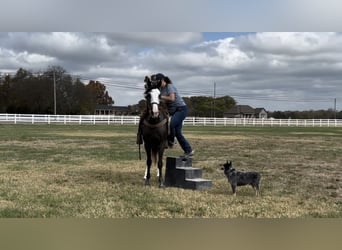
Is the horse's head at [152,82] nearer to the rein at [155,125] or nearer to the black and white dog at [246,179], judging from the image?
the rein at [155,125]

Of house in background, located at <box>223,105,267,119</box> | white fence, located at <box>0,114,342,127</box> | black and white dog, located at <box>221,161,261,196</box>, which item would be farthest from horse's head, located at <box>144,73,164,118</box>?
house in background, located at <box>223,105,267,119</box>

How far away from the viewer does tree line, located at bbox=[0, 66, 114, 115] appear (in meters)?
78.4

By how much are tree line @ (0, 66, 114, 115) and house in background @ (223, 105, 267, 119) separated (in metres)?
37.6

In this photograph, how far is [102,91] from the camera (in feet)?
346

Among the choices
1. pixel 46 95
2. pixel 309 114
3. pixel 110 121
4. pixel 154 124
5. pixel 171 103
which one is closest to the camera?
pixel 154 124

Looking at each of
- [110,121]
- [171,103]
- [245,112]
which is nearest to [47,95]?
[110,121]

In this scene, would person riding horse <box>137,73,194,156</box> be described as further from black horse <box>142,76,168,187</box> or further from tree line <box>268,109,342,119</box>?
tree line <box>268,109,342,119</box>

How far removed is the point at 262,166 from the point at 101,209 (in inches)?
282

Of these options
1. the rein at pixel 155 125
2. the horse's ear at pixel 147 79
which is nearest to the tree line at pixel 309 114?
the rein at pixel 155 125

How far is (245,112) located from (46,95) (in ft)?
203

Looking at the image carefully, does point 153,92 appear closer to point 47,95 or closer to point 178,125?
point 178,125

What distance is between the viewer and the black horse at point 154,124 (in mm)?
8545

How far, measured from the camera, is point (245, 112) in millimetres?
123688

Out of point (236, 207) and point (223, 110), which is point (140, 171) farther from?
point (223, 110)
